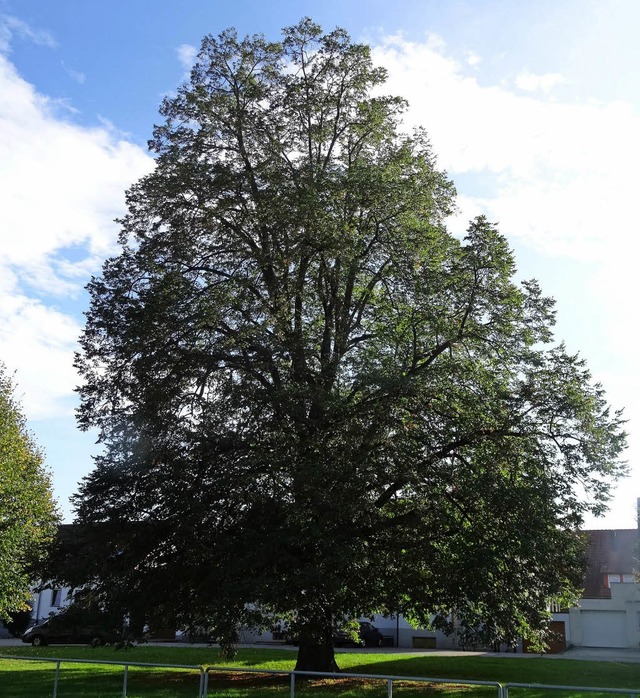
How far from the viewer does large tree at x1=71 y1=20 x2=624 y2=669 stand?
18.8m

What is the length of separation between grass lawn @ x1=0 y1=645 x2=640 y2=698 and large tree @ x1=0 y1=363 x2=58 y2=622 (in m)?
4.11

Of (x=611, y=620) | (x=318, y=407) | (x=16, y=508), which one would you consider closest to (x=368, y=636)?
(x=611, y=620)

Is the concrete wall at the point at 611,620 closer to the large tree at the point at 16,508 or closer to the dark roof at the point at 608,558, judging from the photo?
the dark roof at the point at 608,558

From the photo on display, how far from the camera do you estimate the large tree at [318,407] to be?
18.8 metres

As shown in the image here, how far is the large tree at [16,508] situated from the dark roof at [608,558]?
36.9 meters

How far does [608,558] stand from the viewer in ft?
190

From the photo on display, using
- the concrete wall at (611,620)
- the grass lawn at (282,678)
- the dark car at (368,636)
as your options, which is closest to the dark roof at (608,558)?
the concrete wall at (611,620)

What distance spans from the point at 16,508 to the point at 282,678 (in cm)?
2480

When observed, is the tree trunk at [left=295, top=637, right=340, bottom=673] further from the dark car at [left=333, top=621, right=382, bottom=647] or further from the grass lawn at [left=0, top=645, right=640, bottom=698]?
the dark car at [left=333, top=621, right=382, bottom=647]

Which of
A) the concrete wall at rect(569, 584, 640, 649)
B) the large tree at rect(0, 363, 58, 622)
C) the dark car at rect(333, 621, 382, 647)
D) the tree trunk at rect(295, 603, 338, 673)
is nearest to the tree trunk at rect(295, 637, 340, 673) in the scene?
the tree trunk at rect(295, 603, 338, 673)

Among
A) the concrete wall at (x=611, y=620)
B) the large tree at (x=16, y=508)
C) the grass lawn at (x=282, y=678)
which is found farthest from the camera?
the concrete wall at (x=611, y=620)

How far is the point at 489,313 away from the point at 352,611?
8892 mm

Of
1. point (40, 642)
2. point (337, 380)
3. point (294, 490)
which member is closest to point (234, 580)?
point (294, 490)

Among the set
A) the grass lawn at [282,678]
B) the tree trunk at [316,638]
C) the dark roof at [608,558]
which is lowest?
the grass lawn at [282,678]
